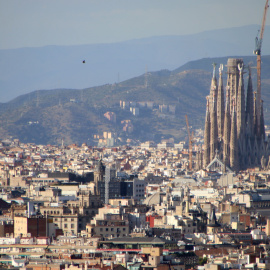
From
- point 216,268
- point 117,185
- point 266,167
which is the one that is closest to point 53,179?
point 117,185

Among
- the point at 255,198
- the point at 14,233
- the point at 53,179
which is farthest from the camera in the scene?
the point at 53,179

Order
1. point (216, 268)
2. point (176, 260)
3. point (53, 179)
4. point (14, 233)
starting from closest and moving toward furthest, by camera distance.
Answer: point (216, 268), point (176, 260), point (14, 233), point (53, 179)

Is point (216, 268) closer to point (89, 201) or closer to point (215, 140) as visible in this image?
point (89, 201)

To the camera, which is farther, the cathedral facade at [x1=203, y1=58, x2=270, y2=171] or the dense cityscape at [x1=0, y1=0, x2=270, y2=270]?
the cathedral facade at [x1=203, y1=58, x2=270, y2=171]

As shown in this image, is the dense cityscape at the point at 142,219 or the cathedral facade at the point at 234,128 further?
the cathedral facade at the point at 234,128

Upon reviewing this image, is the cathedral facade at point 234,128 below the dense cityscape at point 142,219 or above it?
above

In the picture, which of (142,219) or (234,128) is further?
(234,128)

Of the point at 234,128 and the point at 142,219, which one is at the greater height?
the point at 234,128

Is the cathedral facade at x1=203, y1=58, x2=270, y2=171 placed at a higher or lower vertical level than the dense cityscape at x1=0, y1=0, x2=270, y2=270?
higher
